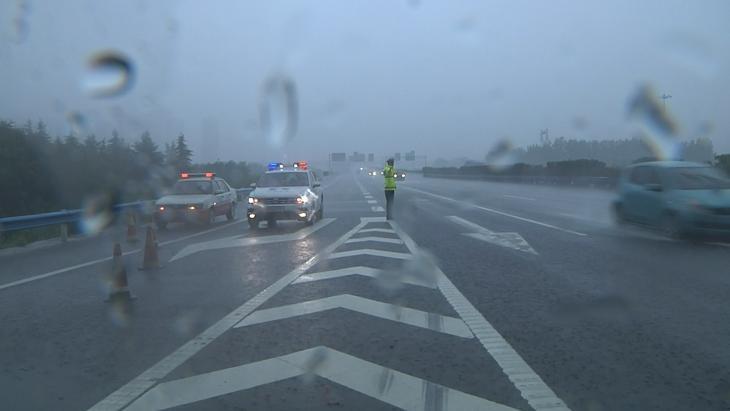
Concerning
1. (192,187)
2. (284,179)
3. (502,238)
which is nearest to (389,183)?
(284,179)

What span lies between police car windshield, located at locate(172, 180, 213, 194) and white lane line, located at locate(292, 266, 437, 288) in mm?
11271

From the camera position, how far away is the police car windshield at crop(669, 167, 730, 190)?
14492mm

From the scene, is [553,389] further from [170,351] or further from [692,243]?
[692,243]

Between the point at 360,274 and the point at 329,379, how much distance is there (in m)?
5.08

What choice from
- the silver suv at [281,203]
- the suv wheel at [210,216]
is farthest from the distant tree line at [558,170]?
the suv wheel at [210,216]

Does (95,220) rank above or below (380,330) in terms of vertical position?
below

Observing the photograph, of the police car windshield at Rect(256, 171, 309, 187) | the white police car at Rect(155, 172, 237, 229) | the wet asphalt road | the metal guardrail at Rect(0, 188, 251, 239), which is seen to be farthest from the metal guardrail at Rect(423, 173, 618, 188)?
the metal guardrail at Rect(0, 188, 251, 239)

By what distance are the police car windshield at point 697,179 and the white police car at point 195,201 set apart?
1299cm

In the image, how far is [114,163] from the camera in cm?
4900

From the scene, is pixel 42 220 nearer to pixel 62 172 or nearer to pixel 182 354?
pixel 182 354

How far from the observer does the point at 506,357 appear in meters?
5.89

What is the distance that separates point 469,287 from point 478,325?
2.25 metres

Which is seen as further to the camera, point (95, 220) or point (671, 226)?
point (95, 220)

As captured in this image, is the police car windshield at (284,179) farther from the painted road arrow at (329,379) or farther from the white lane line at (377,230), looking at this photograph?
the painted road arrow at (329,379)
